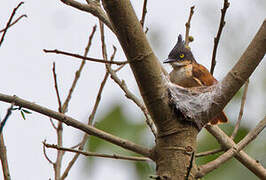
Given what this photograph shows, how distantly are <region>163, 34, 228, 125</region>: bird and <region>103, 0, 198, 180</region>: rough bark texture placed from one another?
6.23ft

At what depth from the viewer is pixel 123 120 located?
5.13m

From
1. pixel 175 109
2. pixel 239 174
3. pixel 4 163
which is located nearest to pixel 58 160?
pixel 4 163

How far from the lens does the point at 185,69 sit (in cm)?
467

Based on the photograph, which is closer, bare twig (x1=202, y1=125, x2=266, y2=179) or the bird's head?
bare twig (x1=202, y1=125, x2=266, y2=179)

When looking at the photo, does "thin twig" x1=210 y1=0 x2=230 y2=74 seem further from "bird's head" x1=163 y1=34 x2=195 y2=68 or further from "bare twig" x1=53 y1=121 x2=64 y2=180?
"bird's head" x1=163 y1=34 x2=195 y2=68

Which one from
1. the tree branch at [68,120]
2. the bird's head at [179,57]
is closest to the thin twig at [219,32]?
the tree branch at [68,120]

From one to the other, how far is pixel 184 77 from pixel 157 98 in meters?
2.31

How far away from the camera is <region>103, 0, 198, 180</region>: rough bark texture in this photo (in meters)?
2.03

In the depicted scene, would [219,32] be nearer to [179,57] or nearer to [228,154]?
[228,154]

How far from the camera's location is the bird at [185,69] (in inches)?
170

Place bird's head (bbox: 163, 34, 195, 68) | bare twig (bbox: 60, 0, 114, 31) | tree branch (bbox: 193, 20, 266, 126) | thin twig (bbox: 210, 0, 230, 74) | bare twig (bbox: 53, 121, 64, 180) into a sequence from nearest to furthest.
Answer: tree branch (bbox: 193, 20, 266, 126) → bare twig (bbox: 60, 0, 114, 31) → thin twig (bbox: 210, 0, 230, 74) → bare twig (bbox: 53, 121, 64, 180) → bird's head (bbox: 163, 34, 195, 68)

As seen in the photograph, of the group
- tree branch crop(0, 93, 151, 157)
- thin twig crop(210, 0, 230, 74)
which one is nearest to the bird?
thin twig crop(210, 0, 230, 74)

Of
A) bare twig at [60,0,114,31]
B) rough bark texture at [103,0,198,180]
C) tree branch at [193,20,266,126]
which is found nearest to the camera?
rough bark texture at [103,0,198,180]

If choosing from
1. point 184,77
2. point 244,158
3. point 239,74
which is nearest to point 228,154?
point 239,74
